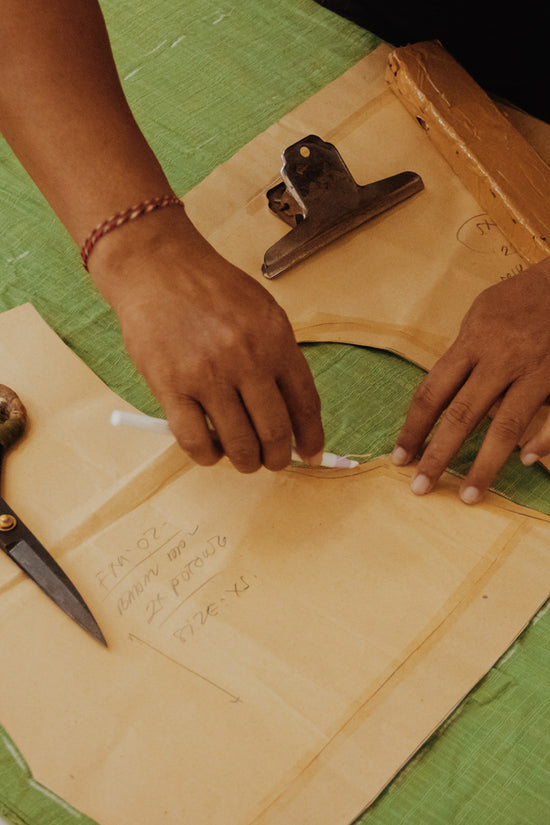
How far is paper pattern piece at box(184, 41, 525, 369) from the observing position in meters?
0.79

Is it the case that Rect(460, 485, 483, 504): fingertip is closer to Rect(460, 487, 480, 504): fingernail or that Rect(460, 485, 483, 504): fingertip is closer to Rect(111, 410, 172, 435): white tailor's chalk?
Rect(460, 487, 480, 504): fingernail

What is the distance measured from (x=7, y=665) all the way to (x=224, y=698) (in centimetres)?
18

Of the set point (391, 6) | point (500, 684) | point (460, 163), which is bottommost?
point (500, 684)

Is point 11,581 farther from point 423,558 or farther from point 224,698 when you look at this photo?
point 423,558

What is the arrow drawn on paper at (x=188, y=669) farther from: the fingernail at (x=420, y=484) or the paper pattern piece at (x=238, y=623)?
the fingernail at (x=420, y=484)

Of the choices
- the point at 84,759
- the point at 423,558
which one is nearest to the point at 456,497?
the point at 423,558

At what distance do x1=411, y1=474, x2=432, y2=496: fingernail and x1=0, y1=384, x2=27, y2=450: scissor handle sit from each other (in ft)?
1.25

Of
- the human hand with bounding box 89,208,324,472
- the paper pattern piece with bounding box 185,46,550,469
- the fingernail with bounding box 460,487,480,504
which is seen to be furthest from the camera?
the paper pattern piece with bounding box 185,46,550,469

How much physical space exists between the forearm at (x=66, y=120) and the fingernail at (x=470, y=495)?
0.38 meters

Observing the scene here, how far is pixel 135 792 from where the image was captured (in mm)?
555

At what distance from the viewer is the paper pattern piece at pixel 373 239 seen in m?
0.79

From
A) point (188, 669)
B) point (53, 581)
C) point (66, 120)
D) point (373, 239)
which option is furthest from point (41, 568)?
point (373, 239)

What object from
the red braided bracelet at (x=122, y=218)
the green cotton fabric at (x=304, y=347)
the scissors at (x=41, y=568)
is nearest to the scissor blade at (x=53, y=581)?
the scissors at (x=41, y=568)

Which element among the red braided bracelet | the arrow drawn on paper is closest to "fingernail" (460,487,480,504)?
the arrow drawn on paper
